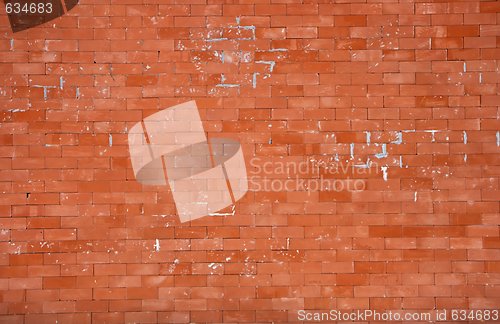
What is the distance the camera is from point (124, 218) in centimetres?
289

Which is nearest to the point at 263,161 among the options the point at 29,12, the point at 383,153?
Result: the point at 383,153

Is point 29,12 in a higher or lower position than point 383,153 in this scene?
higher

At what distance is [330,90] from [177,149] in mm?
1015

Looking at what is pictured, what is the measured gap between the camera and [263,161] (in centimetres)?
A: 288

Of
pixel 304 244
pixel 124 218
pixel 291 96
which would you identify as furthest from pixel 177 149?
pixel 304 244

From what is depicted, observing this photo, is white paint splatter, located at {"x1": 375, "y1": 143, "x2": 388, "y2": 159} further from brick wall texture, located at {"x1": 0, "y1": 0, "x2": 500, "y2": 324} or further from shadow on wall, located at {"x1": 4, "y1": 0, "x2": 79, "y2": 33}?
shadow on wall, located at {"x1": 4, "y1": 0, "x2": 79, "y2": 33}

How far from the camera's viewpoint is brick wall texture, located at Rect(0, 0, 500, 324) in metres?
2.88

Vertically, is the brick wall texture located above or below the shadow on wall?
below

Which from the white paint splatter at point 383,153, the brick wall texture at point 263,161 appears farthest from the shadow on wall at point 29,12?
the white paint splatter at point 383,153

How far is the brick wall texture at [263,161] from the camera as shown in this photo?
9.44ft

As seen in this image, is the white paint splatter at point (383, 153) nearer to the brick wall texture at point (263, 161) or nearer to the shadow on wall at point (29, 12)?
the brick wall texture at point (263, 161)

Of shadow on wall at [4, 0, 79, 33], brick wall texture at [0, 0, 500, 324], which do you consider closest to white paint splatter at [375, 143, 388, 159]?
brick wall texture at [0, 0, 500, 324]

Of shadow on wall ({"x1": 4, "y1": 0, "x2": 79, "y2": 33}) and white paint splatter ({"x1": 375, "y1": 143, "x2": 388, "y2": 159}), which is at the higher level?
shadow on wall ({"x1": 4, "y1": 0, "x2": 79, "y2": 33})

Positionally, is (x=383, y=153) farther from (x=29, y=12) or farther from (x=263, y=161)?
(x=29, y=12)
